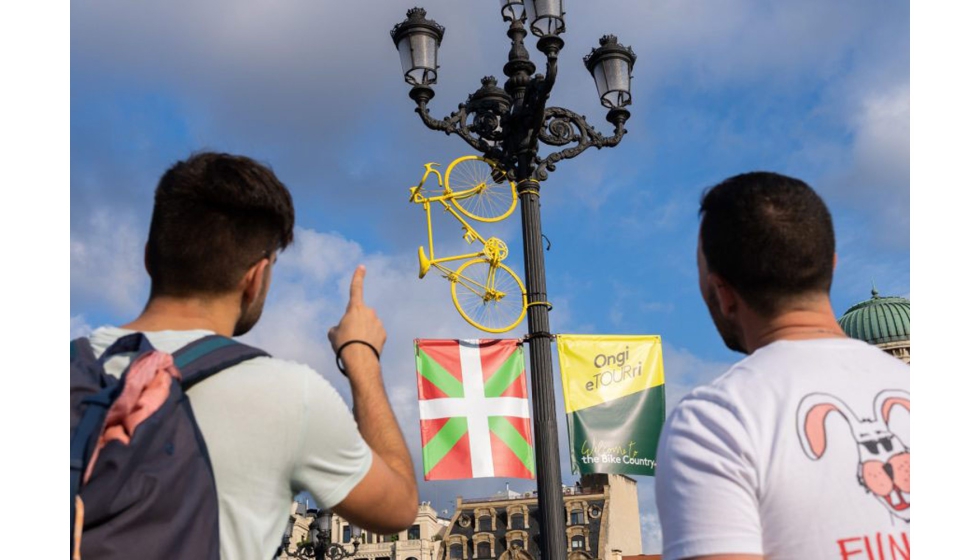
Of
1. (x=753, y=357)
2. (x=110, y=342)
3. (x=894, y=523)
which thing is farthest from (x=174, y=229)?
(x=894, y=523)

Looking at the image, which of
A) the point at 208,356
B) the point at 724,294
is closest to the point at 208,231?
the point at 208,356

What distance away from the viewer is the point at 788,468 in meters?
2.14

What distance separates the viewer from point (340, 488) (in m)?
2.35

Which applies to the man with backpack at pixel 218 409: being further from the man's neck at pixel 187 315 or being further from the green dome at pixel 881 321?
the green dome at pixel 881 321

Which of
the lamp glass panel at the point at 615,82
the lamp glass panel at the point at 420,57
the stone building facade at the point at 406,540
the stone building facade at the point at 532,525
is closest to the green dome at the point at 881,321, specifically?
the stone building facade at the point at 532,525

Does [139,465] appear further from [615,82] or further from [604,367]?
[615,82]

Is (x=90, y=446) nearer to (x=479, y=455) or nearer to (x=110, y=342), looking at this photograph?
(x=110, y=342)

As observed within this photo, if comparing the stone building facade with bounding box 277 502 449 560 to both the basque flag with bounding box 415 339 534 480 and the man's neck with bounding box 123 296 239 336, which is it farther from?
the man's neck with bounding box 123 296 239 336

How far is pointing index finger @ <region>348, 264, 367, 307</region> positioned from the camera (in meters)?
2.80

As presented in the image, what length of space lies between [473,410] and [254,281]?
5.79 meters

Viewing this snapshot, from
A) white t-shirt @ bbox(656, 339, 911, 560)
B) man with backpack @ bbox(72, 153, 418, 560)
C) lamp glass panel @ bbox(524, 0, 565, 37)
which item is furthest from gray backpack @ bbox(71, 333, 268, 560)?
lamp glass panel @ bbox(524, 0, 565, 37)

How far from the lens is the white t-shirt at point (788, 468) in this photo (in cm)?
211

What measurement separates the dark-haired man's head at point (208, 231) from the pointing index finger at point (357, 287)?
36 cm

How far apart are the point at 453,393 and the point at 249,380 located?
6.03m
